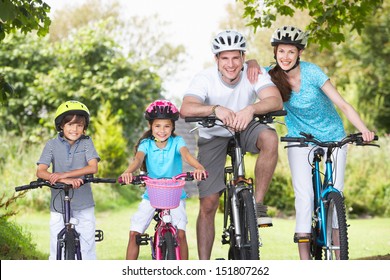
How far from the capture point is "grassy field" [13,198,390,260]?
417 inches

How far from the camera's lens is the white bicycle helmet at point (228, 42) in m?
5.48

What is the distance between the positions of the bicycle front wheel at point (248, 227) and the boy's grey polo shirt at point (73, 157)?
3.75 feet

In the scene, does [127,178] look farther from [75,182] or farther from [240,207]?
[240,207]

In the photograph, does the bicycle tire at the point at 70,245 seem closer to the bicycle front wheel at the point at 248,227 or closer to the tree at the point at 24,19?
the bicycle front wheel at the point at 248,227

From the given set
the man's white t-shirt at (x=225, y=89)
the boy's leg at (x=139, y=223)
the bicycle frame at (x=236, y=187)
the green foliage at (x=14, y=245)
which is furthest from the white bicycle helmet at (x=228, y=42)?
the green foliage at (x=14, y=245)

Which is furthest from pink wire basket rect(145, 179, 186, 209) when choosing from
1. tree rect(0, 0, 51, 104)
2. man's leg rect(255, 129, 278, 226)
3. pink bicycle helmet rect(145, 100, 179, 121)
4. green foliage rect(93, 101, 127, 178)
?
green foliage rect(93, 101, 127, 178)

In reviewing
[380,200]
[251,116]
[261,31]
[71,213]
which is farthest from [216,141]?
[261,31]

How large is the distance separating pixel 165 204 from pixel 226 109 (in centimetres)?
81

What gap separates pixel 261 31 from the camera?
2770 cm

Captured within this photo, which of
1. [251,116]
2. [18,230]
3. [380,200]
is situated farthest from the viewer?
[380,200]

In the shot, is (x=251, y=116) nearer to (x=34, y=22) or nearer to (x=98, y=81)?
(x=34, y=22)

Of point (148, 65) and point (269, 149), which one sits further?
point (148, 65)

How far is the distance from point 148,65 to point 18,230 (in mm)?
8934
